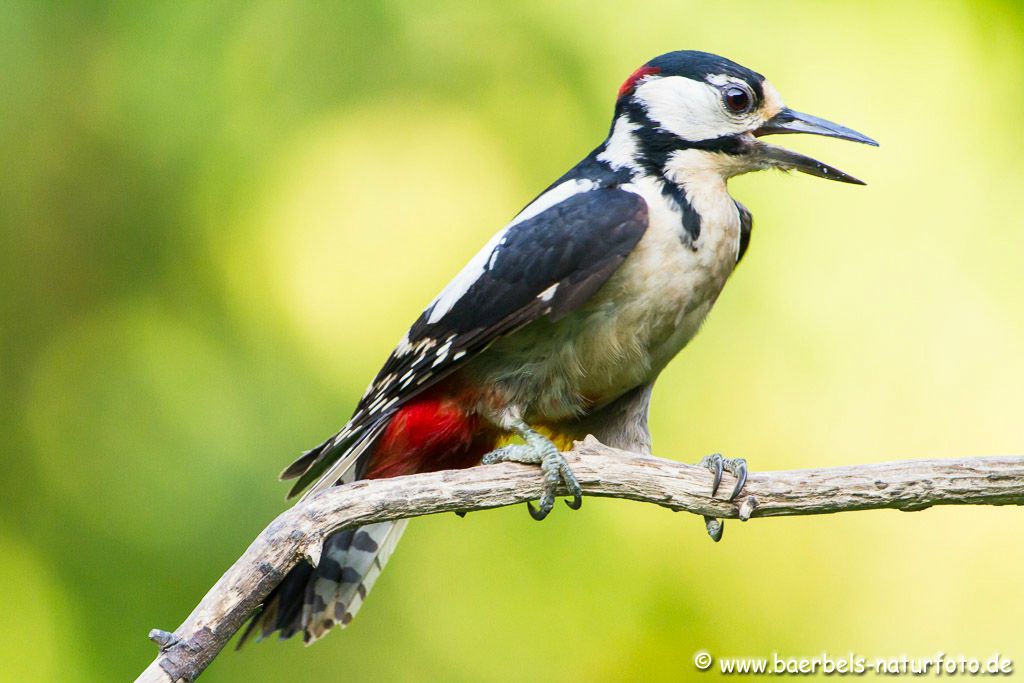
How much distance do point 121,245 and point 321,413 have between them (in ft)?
4.03

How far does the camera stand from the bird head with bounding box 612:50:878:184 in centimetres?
351

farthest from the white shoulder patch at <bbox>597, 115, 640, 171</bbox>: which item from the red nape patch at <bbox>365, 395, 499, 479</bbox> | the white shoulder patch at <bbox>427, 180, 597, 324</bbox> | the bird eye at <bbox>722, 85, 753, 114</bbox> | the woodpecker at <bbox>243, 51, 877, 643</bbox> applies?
the red nape patch at <bbox>365, 395, 499, 479</bbox>

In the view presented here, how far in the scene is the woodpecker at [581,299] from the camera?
3.31 meters

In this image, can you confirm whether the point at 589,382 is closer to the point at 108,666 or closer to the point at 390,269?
the point at 390,269

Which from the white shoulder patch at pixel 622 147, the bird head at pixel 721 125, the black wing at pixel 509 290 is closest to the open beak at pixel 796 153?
the bird head at pixel 721 125

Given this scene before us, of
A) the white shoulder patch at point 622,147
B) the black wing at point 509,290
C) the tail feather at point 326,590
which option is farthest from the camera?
the tail feather at point 326,590

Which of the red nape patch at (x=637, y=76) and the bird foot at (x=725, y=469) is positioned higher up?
the red nape patch at (x=637, y=76)

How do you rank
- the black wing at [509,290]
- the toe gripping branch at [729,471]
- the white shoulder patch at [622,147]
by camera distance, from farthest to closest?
the white shoulder patch at [622,147] → the black wing at [509,290] → the toe gripping branch at [729,471]

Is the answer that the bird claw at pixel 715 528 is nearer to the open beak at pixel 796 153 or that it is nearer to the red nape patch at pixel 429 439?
the red nape patch at pixel 429 439

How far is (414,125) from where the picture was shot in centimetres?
527

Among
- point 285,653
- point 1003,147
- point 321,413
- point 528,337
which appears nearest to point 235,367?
point 321,413

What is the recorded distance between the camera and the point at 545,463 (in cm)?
311

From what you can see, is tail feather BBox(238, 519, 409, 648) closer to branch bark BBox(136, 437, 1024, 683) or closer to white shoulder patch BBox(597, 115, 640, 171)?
branch bark BBox(136, 437, 1024, 683)

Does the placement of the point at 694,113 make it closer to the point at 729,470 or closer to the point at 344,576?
the point at 729,470
